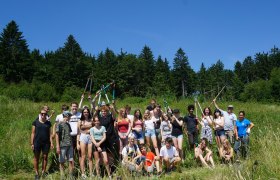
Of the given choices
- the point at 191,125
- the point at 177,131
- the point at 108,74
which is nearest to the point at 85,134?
the point at 177,131

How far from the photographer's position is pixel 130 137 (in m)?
7.74

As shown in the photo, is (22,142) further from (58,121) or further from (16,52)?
(16,52)

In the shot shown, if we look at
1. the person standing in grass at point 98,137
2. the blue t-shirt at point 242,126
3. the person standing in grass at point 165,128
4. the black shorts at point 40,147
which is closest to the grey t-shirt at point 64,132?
the black shorts at point 40,147

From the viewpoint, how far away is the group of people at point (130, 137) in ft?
24.6

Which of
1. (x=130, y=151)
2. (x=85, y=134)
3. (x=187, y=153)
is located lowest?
(x=187, y=153)

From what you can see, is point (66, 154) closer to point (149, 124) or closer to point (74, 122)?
point (74, 122)

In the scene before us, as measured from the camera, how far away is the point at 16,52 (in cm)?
5594

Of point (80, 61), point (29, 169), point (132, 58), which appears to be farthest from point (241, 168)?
point (132, 58)

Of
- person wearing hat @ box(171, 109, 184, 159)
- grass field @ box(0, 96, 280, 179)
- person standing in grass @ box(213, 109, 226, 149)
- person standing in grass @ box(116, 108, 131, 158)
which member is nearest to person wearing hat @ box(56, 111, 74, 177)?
grass field @ box(0, 96, 280, 179)

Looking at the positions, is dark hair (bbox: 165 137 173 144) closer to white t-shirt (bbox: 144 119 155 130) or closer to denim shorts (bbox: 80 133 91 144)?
white t-shirt (bbox: 144 119 155 130)

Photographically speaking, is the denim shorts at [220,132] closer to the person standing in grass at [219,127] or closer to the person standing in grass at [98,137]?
the person standing in grass at [219,127]

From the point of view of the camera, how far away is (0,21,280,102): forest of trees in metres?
53.8

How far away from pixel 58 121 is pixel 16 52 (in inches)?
2078

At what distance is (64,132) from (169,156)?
2.79m
